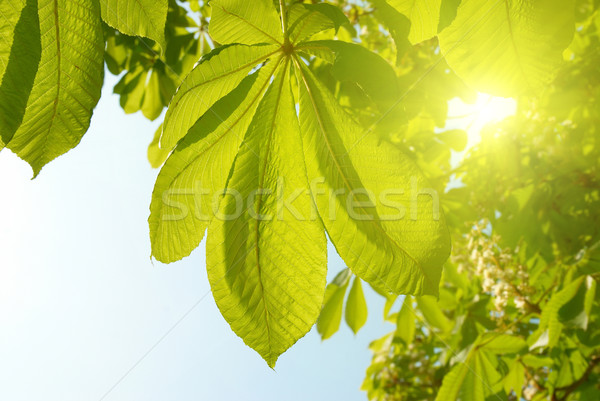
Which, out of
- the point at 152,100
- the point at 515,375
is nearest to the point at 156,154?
the point at 152,100

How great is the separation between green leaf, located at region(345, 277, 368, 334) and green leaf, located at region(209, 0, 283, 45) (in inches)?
45.7

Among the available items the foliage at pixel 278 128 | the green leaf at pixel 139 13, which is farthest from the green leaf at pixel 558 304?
the green leaf at pixel 139 13

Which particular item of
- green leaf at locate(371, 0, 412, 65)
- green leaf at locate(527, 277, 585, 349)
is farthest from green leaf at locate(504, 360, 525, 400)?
green leaf at locate(371, 0, 412, 65)

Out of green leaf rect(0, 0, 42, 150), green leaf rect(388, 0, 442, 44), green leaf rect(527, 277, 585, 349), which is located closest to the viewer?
green leaf rect(0, 0, 42, 150)

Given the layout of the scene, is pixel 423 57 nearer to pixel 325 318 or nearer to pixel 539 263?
A: pixel 539 263

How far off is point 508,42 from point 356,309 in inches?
48.2

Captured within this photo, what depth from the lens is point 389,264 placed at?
547 millimetres

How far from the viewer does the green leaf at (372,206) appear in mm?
525

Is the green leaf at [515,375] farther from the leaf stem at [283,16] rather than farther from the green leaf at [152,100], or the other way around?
the green leaf at [152,100]

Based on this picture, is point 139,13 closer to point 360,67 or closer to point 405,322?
point 360,67

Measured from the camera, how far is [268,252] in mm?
564

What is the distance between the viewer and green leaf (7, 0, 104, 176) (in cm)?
50

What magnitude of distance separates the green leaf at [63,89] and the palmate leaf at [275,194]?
0.36 feet

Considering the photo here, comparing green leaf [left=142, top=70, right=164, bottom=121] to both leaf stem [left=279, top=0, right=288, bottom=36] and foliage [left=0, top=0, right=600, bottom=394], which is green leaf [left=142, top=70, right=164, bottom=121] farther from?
leaf stem [left=279, top=0, right=288, bottom=36]
